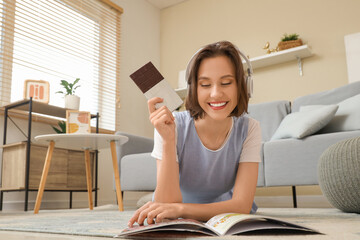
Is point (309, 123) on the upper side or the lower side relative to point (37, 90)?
lower

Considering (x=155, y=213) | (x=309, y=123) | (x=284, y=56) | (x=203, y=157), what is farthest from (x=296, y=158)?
(x=284, y=56)

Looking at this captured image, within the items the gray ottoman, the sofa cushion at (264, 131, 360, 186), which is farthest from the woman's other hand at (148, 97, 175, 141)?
the sofa cushion at (264, 131, 360, 186)

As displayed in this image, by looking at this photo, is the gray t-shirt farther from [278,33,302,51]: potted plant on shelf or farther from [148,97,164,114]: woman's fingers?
[278,33,302,51]: potted plant on shelf

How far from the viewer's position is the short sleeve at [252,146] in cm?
108

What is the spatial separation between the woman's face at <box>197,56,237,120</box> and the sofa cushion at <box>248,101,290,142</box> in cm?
202

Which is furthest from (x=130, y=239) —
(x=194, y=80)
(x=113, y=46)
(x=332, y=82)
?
(x=113, y=46)

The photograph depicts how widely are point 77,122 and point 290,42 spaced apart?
7.59 ft

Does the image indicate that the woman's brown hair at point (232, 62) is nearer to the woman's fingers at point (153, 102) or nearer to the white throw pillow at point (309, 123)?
the woman's fingers at point (153, 102)

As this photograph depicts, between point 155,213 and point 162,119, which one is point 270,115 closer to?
point 162,119

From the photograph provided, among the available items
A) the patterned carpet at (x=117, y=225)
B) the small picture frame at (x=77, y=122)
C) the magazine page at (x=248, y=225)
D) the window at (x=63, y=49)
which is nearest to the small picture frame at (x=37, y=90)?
the window at (x=63, y=49)

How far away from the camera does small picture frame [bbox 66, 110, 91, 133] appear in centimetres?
229

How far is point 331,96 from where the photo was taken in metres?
2.60

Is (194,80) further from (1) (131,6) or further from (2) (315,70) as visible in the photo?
(1) (131,6)

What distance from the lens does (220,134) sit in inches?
43.2
